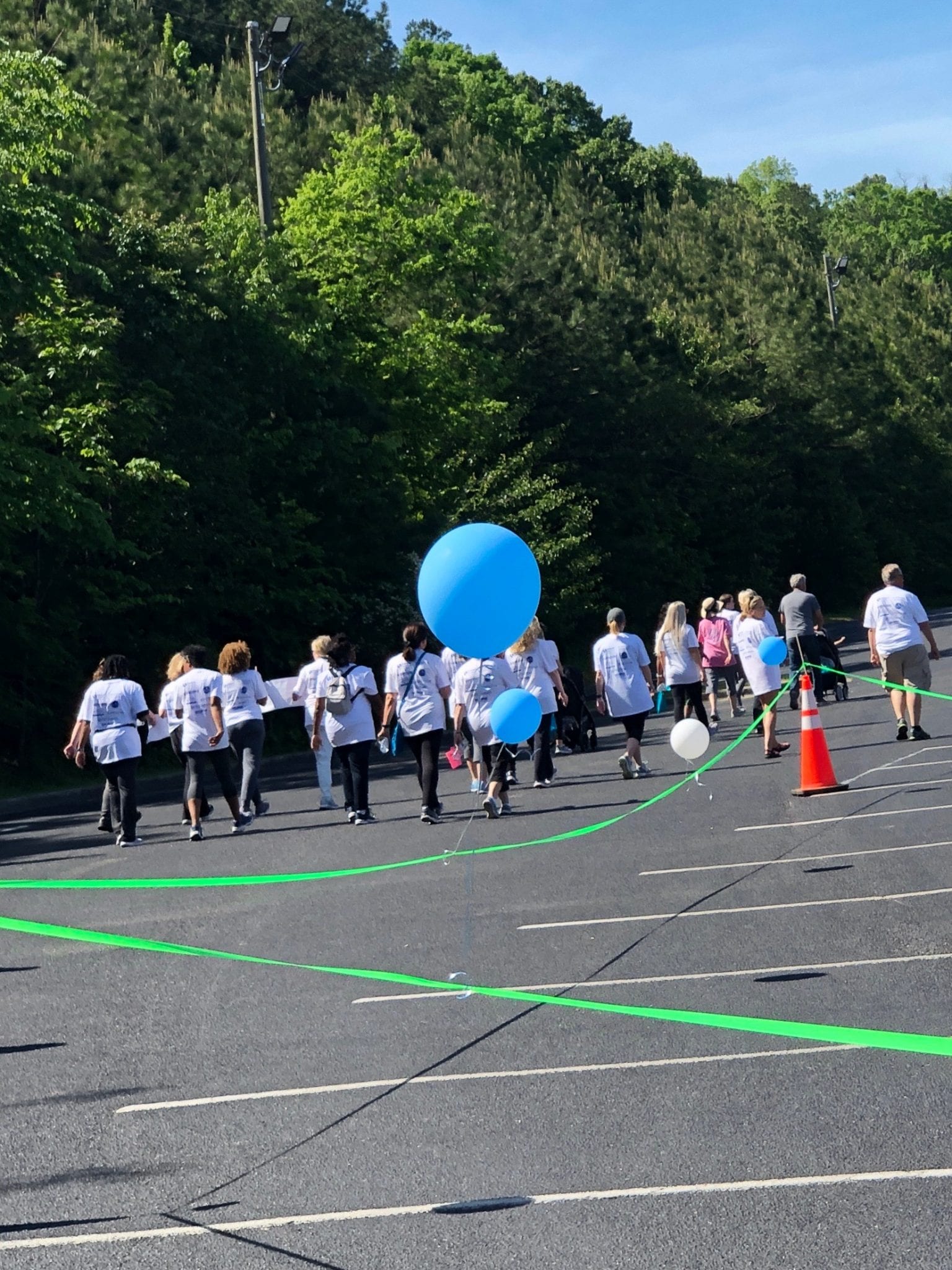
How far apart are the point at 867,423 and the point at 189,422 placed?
43949 millimetres

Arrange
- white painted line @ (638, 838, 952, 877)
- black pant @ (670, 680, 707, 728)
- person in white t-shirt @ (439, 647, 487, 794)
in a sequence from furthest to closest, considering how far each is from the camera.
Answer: black pant @ (670, 680, 707, 728), person in white t-shirt @ (439, 647, 487, 794), white painted line @ (638, 838, 952, 877)

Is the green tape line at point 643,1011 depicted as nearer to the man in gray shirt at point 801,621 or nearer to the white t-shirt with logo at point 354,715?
the white t-shirt with logo at point 354,715

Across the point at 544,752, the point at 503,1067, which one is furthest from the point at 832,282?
the point at 503,1067

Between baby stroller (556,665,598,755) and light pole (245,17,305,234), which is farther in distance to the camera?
light pole (245,17,305,234)

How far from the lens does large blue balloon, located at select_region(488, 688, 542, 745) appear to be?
12.4m

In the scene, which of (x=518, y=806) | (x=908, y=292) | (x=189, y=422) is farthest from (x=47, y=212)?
(x=908, y=292)

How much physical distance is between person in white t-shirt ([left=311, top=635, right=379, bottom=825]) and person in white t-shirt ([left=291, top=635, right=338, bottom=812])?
1.09 ft

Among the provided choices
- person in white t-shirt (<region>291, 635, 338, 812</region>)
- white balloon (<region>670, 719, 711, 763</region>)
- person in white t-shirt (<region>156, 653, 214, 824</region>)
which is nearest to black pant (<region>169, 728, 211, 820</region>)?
person in white t-shirt (<region>156, 653, 214, 824</region>)

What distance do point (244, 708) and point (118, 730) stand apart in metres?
1.37

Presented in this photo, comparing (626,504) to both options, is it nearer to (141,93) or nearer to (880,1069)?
(141,93)

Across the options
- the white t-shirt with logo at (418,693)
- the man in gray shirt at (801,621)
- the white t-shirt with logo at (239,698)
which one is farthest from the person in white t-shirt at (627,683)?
the man in gray shirt at (801,621)

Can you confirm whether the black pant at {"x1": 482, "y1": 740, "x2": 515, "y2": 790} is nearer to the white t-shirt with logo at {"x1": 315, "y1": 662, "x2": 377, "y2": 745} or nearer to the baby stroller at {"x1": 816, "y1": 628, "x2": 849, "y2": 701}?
the white t-shirt with logo at {"x1": 315, "y1": 662, "x2": 377, "y2": 745}

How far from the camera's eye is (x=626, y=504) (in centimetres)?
4834

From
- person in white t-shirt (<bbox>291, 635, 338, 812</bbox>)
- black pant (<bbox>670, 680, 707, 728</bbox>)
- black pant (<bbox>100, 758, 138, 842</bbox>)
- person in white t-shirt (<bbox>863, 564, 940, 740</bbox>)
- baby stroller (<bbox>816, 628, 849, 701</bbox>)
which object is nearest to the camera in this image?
black pant (<bbox>100, 758, 138, 842</bbox>)
